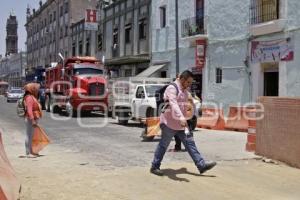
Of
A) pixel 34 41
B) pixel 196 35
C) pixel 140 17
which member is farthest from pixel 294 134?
pixel 34 41

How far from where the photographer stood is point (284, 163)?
10750 mm

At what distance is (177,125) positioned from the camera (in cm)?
931

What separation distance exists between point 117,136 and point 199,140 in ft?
9.37

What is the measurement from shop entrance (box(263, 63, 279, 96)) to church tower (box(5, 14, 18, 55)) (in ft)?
341

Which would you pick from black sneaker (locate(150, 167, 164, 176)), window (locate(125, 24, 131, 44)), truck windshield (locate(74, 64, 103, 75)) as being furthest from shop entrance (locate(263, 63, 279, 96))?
window (locate(125, 24, 131, 44))

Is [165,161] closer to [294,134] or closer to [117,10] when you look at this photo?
[294,134]

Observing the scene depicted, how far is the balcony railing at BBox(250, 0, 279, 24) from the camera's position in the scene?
889 inches

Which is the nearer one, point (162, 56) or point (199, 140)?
point (199, 140)

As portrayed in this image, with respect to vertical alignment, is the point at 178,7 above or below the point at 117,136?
above

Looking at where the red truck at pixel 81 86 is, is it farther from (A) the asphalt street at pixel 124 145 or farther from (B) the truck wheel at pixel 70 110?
(A) the asphalt street at pixel 124 145

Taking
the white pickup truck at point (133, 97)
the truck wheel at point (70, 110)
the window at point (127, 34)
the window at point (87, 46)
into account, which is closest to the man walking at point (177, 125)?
the white pickup truck at point (133, 97)

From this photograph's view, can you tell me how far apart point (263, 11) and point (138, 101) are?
7139 mm

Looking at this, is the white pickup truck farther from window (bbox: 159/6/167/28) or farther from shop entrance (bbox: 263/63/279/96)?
window (bbox: 159/6/167/28)

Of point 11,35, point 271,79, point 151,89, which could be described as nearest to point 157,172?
point 151,89
